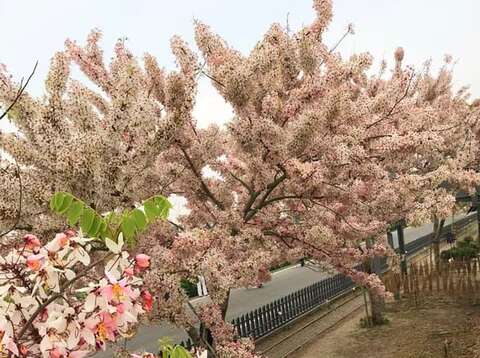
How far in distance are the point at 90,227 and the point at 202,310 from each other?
16.3 ft

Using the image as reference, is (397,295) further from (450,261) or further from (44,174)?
(44,174)

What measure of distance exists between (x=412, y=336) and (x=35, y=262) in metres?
12.1

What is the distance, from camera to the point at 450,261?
59.8ft

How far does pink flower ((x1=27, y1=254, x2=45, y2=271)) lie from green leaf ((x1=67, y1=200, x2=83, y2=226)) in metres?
0.69

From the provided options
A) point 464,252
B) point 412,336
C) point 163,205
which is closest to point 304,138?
point 163,205

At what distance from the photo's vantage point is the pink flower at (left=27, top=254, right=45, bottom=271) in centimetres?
212

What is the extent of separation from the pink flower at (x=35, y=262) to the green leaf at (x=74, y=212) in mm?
690

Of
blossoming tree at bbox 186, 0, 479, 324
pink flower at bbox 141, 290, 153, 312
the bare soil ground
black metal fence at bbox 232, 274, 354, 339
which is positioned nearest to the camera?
pink flower at bbox 141, 290, 153, 312

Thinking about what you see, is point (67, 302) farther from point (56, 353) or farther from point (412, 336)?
point (412, 336)

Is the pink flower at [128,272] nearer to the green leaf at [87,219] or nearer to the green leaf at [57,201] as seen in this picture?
the green leaf at [87,219]

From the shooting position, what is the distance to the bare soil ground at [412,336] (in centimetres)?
1106

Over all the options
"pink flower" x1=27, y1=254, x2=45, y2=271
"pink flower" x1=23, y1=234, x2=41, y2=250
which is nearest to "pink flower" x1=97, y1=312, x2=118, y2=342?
"pink flower" x1=27, y1=254, x2=45, y2=271

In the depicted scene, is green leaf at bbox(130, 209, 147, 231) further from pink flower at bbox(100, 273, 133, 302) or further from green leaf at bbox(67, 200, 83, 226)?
pink flower at bbox(100, 273, 133, 302)

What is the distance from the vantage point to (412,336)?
1222cm
